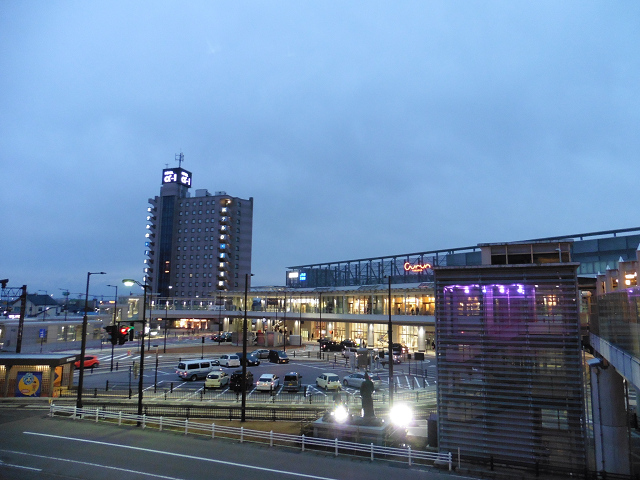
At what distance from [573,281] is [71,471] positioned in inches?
766

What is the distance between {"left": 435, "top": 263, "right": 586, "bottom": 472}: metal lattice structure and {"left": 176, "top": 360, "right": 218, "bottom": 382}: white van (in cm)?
2703

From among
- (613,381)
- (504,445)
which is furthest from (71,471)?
(613,381)

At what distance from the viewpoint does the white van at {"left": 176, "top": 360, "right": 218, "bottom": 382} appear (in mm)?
37397

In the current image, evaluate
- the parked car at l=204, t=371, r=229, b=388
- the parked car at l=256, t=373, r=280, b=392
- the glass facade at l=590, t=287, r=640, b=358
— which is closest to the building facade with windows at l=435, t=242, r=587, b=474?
the glass facade at l=590, t=287, r=640, b=358

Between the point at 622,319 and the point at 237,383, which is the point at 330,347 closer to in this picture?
the point at 237,383

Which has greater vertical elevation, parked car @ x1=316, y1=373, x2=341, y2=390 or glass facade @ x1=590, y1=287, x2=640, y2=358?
glass facade @ x1=590, y1=287, x2=640, y2=358

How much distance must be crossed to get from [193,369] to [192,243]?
100458 mm

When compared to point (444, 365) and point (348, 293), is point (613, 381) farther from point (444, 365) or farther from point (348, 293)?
point (348, 293)

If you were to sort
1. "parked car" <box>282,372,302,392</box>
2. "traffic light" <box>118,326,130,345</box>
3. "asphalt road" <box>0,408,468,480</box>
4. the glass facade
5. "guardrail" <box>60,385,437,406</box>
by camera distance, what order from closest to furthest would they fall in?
the glass facade → "asphalt road" <box>0,408,468,480</box> → "traffic light" <box>118,326,130,345</box> → "guardrail" <box>60,385,437,406</box> → "parked car" <box>282,372,302,392</box>

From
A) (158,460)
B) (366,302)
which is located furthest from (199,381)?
(366,302)

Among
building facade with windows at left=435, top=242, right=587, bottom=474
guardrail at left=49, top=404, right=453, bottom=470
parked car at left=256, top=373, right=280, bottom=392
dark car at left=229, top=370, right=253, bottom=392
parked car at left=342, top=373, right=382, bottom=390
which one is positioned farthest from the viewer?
parked car at left=342, top=373, right=382, bottom=390

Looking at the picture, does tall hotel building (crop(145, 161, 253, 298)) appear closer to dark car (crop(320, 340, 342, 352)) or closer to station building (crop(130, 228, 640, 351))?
station building (crop(130, 228, 640, 351))

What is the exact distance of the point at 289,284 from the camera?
112375mm

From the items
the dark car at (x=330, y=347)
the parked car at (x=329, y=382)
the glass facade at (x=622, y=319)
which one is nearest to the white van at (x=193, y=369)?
the parked car at (x=329, y=382)
